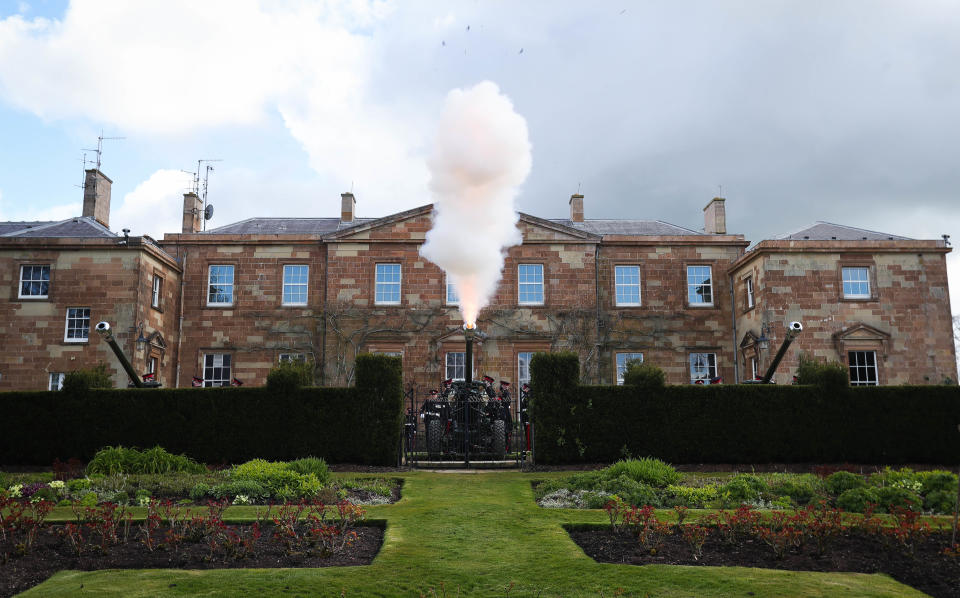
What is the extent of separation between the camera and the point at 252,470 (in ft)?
40.3

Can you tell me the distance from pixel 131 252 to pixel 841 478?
22887 mm

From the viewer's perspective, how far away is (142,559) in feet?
24.0

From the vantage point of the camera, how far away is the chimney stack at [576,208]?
3191 cm

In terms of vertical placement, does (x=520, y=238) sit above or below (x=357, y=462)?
above

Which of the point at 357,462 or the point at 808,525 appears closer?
the point at 808,525

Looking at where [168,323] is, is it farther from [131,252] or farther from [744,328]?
[744,328]

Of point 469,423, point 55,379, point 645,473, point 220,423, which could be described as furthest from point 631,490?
point 55,379

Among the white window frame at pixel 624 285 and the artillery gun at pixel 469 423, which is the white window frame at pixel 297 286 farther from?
the artillery gun at pixel 469 423

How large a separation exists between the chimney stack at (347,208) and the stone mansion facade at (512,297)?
46.6 inches

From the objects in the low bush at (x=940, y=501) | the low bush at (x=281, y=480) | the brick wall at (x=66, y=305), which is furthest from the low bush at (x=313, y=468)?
the brick wall at (x=66, y=305)

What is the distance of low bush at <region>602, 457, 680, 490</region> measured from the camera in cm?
1209

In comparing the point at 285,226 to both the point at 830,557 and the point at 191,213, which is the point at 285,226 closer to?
the point at 191,213

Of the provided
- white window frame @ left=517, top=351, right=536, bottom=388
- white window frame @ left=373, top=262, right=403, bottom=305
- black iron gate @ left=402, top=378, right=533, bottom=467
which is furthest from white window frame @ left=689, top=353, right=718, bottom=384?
black iron gate @ left=402, top=378, right=533, bottom=467

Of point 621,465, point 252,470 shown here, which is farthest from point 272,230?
point 621,465
